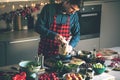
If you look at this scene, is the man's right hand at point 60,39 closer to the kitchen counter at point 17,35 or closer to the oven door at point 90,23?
the kitchen counter at point 17,35

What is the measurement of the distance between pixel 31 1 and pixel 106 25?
150 centimetres

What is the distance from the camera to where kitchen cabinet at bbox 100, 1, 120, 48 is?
18.5 feet

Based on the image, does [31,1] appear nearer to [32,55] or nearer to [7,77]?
[32,55]

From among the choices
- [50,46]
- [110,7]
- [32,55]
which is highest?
[110,7]

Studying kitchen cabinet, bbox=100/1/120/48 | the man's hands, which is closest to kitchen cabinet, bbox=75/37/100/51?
kitchen cabinet, bbox=100/1/120/48

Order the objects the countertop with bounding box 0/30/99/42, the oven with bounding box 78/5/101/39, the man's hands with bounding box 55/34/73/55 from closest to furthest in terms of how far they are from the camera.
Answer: the man's hands with bounding box 55/34/73/55 < the countertop with bounding box 0/30/99/42 < the oven with bounding box 78/5/101/39

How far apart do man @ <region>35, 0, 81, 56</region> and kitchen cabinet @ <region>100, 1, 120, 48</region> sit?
6.59ft

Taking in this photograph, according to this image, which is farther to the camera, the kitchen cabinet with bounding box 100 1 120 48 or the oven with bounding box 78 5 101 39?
the kitchen cabinet with bounding box 100 1 120 48

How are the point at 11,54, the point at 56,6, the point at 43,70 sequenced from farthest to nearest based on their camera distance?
the point at 11,54 < the point at 56,6 < the point at 43,70

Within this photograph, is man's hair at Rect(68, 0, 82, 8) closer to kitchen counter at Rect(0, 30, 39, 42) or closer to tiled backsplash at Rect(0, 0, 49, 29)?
kitchen counter at Rect(0, 30, 39, 42)

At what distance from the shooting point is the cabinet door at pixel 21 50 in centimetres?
462

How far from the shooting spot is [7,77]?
264 cm

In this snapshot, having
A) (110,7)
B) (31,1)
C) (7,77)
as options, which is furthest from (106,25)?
(7,77)

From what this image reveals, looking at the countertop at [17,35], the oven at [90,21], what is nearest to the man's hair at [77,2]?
the countertop at [17,35]
